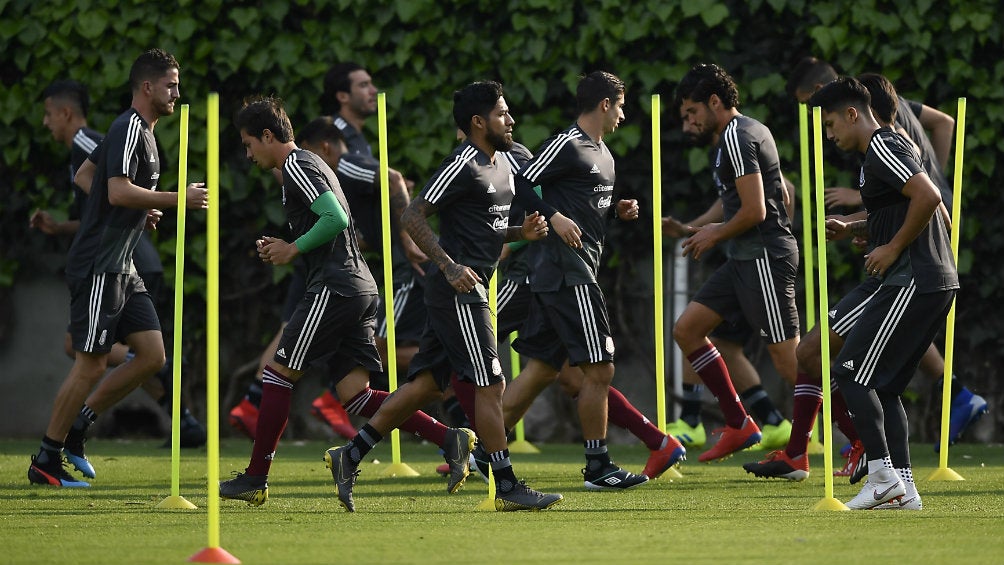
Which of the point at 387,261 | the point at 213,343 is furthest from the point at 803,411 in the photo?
the point at 213,343

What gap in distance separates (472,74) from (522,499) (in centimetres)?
462

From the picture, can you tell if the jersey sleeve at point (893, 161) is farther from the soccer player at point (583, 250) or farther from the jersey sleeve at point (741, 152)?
the jersey sleeve at point (741, 152)

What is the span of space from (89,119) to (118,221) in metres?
3.30

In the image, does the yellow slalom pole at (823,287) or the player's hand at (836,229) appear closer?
the yellow slalom pole at (823,287)

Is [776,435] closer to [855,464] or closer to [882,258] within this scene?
[855,464]

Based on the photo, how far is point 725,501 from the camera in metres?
7.02

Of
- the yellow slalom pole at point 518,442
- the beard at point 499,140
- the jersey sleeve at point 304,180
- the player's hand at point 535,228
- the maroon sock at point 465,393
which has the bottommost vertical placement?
the yellow slalom pole at point 518,442

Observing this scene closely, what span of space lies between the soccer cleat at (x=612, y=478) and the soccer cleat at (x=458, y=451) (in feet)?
1.99

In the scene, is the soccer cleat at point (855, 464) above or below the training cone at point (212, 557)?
below

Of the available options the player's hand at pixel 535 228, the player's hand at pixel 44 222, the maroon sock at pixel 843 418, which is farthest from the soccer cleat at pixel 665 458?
the player's hand at pixel 44 222

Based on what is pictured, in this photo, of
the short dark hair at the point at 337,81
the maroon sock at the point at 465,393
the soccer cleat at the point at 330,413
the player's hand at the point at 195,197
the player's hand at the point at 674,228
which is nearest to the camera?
the player's hand at the point at 195,197

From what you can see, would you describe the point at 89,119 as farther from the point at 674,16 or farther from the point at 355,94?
the point at 674,16

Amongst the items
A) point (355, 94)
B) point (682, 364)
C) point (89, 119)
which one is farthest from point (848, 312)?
point (89, 119)

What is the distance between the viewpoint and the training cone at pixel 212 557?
4.88m
